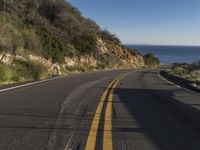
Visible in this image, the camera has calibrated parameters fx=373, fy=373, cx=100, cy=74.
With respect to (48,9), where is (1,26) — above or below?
below

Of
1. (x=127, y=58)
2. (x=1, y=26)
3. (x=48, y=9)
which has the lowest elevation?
(x=127, y=58)

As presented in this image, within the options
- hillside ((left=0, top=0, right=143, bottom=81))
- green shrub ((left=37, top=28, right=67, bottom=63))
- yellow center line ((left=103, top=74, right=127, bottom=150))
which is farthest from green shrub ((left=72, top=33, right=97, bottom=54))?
yellow center line ((left=103, top=74, right=127, bottom=150))

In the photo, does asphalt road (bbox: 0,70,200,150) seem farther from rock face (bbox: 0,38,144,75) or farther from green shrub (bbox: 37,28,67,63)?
green shrub (bbox: 37,28,67,63)

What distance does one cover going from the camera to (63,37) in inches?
1687

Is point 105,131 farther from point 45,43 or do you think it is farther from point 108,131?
point 45,43

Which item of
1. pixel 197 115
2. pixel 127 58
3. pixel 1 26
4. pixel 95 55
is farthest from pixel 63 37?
pixel 197 115

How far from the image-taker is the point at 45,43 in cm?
3397

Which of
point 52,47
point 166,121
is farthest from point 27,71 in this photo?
point 166,121

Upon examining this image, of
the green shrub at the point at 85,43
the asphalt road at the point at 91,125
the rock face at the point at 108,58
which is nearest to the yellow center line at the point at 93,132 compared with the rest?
the asphalt road at the point at 91,125

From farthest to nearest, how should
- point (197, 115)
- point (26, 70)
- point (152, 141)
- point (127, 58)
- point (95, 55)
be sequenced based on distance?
1. point (127, 58)
2. point (95, 55)
3. point (26, 70)
4. point (197, 115)
5. point (152, 141)

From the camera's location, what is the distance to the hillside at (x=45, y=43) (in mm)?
22594

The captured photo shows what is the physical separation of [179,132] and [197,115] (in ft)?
8.55

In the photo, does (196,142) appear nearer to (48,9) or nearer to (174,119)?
(174,119)

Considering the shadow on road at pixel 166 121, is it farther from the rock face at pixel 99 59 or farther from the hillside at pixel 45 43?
the rock face at pixel 99 59
